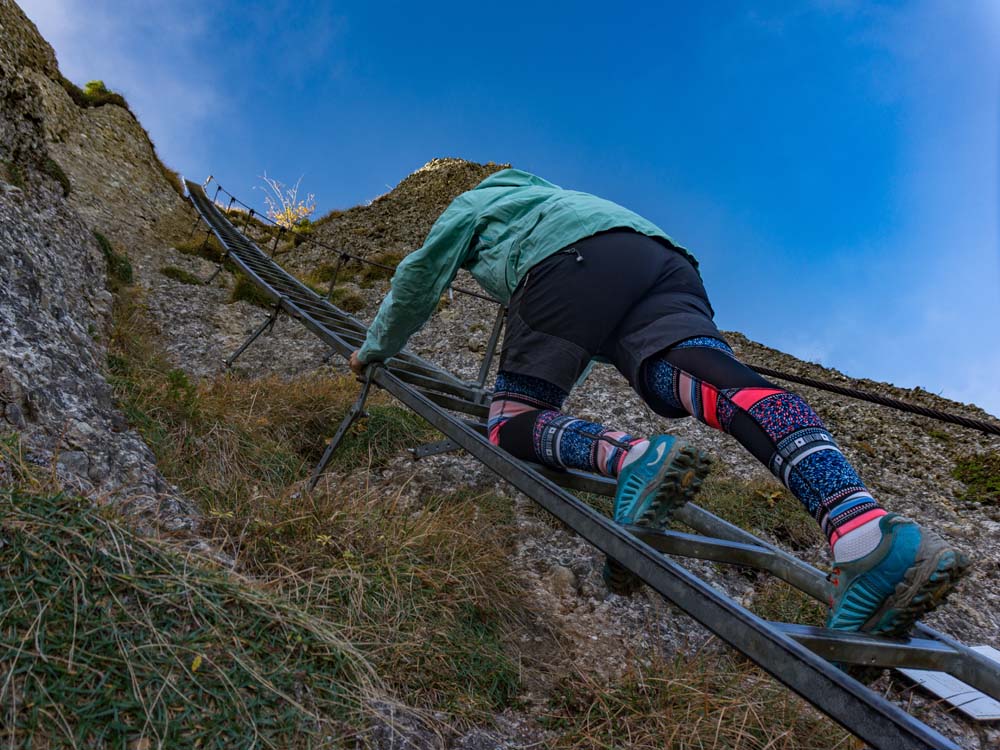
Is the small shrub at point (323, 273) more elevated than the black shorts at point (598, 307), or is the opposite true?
the small shrub at point (323, 273)

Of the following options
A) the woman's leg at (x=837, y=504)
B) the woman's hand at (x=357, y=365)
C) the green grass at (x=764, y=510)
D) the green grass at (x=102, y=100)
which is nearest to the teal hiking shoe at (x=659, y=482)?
the woman's leg at (x=837, y=504)

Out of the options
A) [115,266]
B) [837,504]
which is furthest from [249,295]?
[837,504]

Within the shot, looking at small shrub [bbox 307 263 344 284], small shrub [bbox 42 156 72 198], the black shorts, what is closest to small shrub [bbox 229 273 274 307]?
small shrub [bbox 307 263 344 284]

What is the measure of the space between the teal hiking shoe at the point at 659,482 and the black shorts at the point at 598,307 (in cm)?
36

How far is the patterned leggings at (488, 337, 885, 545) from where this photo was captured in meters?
1.77

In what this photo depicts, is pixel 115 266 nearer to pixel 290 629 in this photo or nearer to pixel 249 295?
pixel 249 295

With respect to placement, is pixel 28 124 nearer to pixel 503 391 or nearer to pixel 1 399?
pixel 1 399

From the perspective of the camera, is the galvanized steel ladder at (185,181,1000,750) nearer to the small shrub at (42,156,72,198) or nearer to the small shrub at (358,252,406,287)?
the small shrub at (42,156,72,198)

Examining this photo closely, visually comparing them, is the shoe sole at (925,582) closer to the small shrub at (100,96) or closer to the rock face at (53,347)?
the rock face at (53,347)

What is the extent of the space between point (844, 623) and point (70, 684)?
80.8 inches

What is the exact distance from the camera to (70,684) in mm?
1470

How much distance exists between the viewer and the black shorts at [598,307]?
230 cm

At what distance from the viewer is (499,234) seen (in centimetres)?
272

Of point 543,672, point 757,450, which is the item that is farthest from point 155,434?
point 757,450
